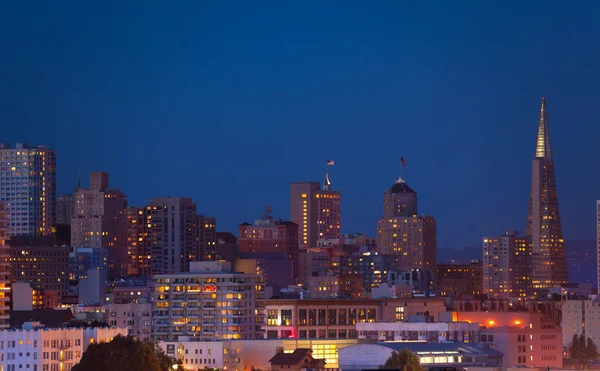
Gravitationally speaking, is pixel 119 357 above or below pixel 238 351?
below

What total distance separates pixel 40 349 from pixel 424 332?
155 feet

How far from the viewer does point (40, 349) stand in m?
145

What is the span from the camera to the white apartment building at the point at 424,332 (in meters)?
177

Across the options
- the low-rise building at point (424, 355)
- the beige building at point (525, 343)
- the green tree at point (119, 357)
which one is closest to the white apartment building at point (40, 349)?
the green tree at point (119, 357)

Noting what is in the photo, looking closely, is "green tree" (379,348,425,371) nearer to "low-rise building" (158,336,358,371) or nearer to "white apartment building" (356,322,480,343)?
"low-rise building" (158,336,358,371)

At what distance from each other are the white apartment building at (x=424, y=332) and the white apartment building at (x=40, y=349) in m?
39.8

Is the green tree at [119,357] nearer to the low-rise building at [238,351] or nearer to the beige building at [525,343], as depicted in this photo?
the low-rise building at [238,351]

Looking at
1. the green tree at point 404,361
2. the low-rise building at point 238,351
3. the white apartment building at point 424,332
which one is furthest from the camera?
the white apartment building at point 424,332

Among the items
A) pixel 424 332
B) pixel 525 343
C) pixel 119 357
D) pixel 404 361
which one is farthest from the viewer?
pixel 525 343

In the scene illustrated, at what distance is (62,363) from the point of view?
5699 inches

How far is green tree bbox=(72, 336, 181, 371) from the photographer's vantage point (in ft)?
410

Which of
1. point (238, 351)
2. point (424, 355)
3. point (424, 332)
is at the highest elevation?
point (424, 332)

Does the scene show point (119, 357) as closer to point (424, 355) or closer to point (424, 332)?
point (424, 355)

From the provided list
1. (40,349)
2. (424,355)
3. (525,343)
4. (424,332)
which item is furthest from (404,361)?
(525,343)
